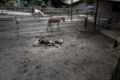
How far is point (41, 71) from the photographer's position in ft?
13.9

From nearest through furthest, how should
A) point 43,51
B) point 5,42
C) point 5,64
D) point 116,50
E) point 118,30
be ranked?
point 5,64 → point 43,51 → point 116,50 → point 5,42 → point 118,30

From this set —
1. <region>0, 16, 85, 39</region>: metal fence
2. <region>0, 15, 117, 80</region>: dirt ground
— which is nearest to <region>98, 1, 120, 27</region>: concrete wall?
<region>0, 16, 85, 39</region>: metal fence

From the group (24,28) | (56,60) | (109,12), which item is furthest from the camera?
(109,12)

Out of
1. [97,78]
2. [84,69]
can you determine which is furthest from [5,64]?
[97,78]

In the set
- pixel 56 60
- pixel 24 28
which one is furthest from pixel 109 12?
pixel 56 60

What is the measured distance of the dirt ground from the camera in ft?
13.3

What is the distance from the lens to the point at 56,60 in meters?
5.03

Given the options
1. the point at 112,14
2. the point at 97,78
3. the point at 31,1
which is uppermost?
the point at 31,1

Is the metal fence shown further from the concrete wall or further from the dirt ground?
the concrete wall

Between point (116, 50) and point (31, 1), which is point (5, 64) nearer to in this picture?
point (116, 50)

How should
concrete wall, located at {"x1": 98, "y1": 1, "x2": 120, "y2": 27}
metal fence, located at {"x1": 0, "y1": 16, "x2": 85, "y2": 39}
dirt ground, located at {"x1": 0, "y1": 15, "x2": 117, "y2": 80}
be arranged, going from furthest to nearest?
1. concrete wall, located at {"x1": 98, "y1": 1, "x2": 120, "y2": 27}
2. metal fence, located at {"x1": 0, "y1": 16, "x2": 85, "y2": 39}
3. dirt ground, located at {"x1": 0, "y1": 15, "x2": 117, "y2": 80}

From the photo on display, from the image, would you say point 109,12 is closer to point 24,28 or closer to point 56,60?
point 24,28

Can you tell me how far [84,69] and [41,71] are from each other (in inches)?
59.3

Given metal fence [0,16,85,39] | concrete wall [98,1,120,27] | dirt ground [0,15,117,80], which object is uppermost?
concrete wall [98,1,120,27]
